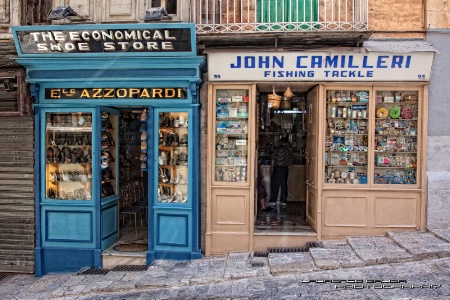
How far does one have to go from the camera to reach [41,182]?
8.83 m

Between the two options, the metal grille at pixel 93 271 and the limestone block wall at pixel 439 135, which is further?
the limestone block wall at pixel 439 135

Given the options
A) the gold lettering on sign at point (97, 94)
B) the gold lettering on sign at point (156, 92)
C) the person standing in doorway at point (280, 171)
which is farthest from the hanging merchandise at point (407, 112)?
the gold lettering on sign at point (97, 94)

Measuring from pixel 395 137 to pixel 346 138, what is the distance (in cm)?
95

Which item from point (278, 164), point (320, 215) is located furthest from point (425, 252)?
point (278, 164)

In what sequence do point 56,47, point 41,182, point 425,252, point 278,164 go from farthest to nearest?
point 278,164
point 41,182
point 56,47
point 425,252

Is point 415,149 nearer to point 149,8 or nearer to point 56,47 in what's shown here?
point 149,8

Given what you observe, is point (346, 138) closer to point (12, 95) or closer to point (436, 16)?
point (436, 16)

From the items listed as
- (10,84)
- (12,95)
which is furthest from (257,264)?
(10,84)

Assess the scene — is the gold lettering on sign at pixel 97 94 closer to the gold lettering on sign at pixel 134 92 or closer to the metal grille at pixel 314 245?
the gold lettering on sign at pixel 134 92

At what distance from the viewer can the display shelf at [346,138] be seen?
889cm

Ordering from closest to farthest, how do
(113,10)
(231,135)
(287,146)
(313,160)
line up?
(113,10), (231,135), (313,160), (287,146)

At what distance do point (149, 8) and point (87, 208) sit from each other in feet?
13.5

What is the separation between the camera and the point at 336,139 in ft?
29.9

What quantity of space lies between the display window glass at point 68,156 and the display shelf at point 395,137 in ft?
19.0
